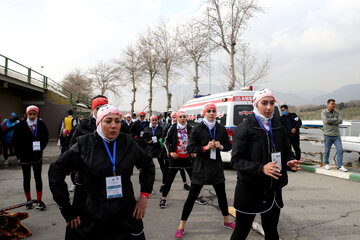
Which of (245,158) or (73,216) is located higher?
(245,158)

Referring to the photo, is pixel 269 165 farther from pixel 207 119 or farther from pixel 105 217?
pixel 207 119

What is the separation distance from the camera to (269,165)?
228 cm

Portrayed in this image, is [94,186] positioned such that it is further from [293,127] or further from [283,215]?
[293,127]

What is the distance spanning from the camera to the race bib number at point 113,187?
6.71ft

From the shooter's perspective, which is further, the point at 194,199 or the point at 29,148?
the point at 29,148

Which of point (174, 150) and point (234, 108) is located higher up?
point (234, 108)

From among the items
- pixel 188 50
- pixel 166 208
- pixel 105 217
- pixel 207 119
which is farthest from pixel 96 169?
pixel 188 50

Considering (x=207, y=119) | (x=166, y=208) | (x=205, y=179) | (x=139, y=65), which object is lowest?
(x=166, y=208)

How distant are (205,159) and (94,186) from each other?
6.80 feet

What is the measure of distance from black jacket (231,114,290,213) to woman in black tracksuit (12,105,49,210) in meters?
3.99

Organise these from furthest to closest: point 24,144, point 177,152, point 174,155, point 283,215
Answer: point 177,152, point 174,155, point 24,144, point 283,215

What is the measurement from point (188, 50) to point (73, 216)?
79.4 ft

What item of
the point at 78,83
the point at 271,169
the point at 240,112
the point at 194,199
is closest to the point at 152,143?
A: the point at 240,112

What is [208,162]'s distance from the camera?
12.4ft
